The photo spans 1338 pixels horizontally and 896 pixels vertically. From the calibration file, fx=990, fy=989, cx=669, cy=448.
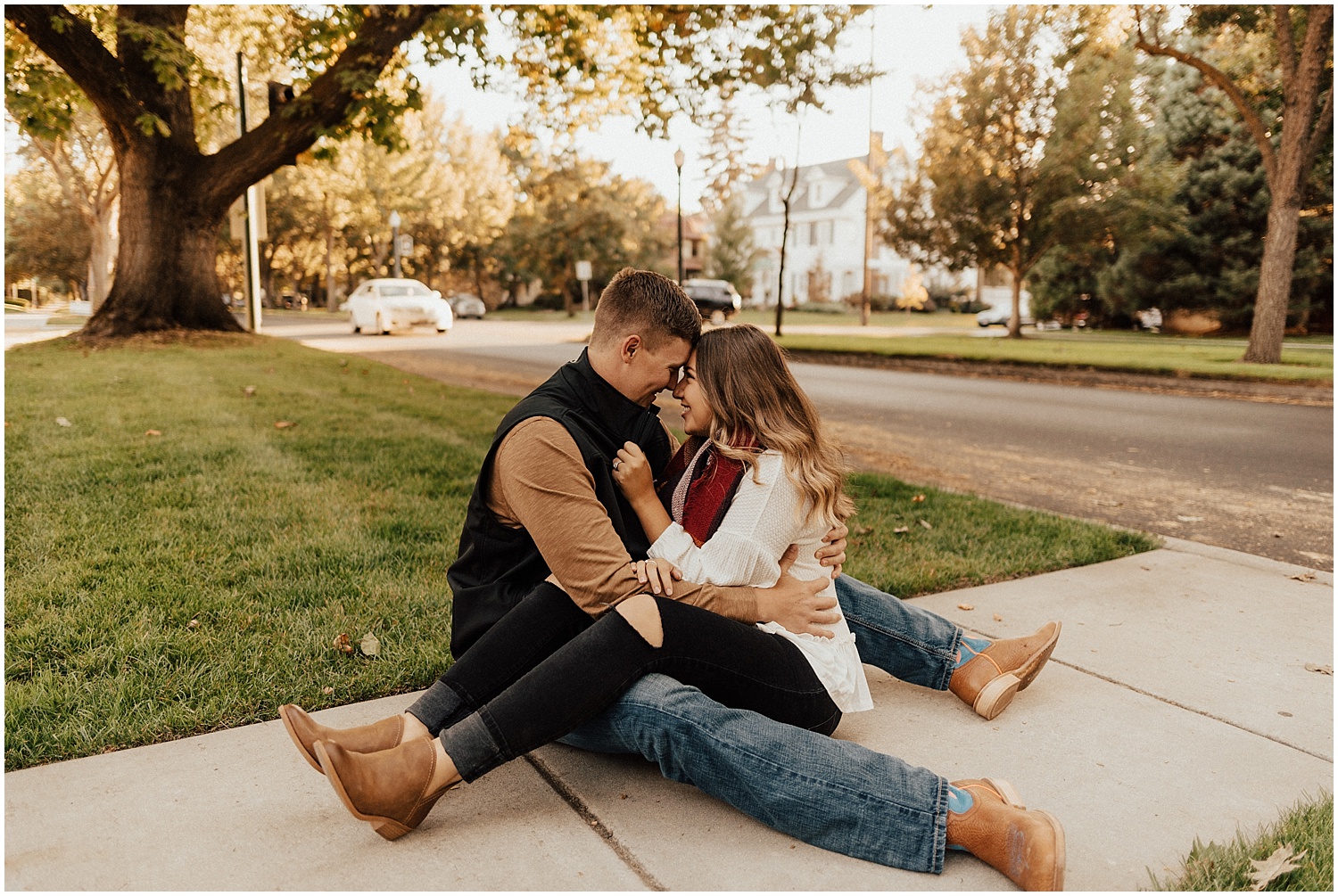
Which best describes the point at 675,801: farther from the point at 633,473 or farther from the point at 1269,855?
the point at 1269,855

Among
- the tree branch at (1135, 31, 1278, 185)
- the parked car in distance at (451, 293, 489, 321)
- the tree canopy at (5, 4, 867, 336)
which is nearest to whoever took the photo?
the tree canopy at (5, 4, 867, 336)

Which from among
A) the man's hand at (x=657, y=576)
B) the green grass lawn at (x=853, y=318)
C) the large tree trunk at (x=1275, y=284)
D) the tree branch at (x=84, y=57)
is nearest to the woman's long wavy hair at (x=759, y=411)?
Result: the man's hand at (x=657, y=576)

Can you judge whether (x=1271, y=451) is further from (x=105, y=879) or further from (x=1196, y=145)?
(x=1196, y=145)

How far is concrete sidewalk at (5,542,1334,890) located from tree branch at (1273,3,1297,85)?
15427 mm

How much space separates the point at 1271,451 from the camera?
28.2 feet

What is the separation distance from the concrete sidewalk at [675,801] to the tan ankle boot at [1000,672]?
0.07m

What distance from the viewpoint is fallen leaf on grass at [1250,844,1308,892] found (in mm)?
2109

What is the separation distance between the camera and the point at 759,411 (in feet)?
8.66

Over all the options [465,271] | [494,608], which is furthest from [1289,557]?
[465,271]

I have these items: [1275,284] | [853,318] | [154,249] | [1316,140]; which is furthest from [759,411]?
[853,318]

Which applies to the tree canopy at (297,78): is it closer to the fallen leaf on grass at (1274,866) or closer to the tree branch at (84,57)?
the tree branch at (84,57)

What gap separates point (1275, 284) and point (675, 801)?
56.9 ft

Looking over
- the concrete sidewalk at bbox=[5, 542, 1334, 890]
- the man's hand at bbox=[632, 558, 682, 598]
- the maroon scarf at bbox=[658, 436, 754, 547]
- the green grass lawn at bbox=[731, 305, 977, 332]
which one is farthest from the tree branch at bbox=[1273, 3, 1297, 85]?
the green grass lawn at bbox=[731, 305, 977, 332]

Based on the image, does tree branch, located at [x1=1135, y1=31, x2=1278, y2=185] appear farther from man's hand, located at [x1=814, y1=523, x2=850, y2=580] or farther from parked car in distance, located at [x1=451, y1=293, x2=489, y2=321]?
parked car in distance, located at [x1=451, y1=293, x2=489, y2=321]
